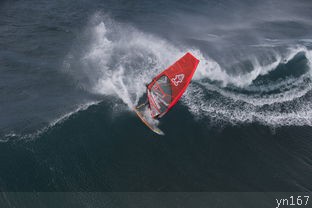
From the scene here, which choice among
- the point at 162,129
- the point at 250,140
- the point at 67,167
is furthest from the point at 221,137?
the point at 67,167

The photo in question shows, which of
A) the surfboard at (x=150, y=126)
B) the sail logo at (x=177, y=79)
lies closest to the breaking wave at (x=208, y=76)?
the surfboard at (x=150, y=126)

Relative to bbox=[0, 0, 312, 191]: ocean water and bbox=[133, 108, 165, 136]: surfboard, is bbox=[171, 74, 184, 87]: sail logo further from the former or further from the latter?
bbox=[133, 108, 165, 136]: surfboard

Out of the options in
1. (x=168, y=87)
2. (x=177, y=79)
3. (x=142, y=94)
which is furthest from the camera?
(x=142, y=94)

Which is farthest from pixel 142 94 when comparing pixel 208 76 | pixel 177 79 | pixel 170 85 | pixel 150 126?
pixel 208 76

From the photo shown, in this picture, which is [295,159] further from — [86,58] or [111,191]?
[86,58]

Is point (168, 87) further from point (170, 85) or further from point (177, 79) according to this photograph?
point (177, 79)

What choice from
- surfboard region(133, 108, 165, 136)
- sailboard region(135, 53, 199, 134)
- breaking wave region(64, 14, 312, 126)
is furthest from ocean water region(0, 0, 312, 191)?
sailboard region(135, 53, 199, 134)

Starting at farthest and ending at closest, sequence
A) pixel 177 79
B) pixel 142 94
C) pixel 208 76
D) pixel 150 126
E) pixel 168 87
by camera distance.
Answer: pixel 208 76, pixel 142 94, pixel 168 87, pixel 177 79, pixel 150 126
